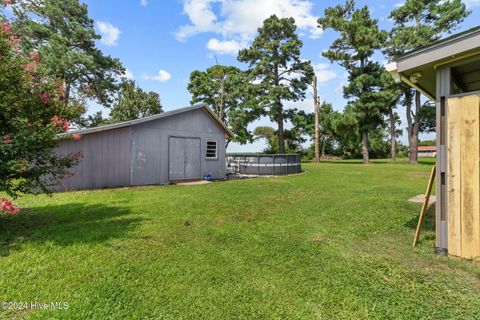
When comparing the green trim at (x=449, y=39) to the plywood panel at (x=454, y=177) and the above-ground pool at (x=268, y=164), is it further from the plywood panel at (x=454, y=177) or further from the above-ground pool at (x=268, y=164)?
the above-ground pool at (x=268, y=164)

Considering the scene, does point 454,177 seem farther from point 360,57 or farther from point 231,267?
point 360,57

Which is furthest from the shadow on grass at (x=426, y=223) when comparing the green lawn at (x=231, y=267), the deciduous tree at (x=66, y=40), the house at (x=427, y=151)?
the house at (x=427, y=151)

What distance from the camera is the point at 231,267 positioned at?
121 inches

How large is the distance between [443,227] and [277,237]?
225 cm

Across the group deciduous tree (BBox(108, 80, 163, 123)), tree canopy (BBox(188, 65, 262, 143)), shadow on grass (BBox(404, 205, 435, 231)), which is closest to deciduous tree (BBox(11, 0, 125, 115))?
deciduous tree (BBox(108, 80, 163, 123))

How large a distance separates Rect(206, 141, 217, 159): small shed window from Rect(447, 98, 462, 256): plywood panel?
10488 mm

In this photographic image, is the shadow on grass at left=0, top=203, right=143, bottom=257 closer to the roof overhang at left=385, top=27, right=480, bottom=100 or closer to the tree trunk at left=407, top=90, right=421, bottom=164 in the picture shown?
the roof overhang at left=385, top=27, right=480, bottom=100

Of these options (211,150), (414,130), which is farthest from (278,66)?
(211,150)

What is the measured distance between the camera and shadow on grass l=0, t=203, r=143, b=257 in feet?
13.0

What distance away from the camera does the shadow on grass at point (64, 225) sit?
3951 millimetres

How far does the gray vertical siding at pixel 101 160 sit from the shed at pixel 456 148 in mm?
9553

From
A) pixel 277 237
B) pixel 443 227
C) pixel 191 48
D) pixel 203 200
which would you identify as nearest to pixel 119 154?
pixel 203 200

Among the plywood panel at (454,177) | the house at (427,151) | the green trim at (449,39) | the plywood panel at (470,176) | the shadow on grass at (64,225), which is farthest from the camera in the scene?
the house at (427,151)

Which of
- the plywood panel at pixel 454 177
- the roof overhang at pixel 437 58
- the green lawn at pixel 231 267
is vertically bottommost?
the green lawn at pixel 231 267
